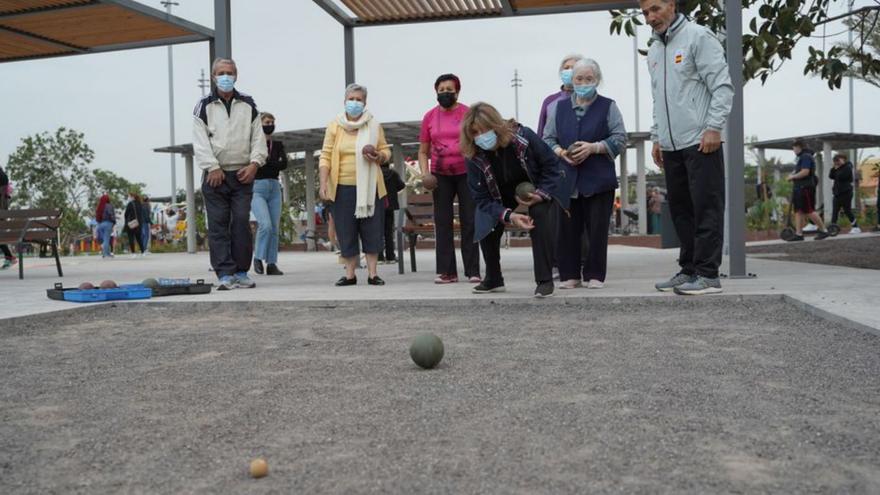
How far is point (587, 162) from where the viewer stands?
650cm

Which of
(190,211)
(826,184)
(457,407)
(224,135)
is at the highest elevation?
(826,184)

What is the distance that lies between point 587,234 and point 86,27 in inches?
270

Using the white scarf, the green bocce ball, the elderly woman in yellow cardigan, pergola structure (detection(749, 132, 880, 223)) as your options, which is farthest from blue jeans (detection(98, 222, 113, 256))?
pergola structure (detection(749, 132, 880, 223))

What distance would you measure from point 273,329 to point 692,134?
2897 mm

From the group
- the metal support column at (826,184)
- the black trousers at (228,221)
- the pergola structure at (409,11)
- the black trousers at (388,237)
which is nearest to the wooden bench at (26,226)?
the pergola structure at (409,11)

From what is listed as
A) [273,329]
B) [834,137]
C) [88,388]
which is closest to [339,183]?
[273,329]

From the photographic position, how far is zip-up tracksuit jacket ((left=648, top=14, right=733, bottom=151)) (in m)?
5.70

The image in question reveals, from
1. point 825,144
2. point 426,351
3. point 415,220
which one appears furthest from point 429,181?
point 825,144

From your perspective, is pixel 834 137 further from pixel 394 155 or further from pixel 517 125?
pixel 517 125

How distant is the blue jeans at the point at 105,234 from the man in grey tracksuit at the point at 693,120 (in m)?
15.5

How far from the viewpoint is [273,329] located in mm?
5227

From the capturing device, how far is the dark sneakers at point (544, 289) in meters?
5.97

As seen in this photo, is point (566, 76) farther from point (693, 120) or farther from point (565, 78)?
point (693, 120)

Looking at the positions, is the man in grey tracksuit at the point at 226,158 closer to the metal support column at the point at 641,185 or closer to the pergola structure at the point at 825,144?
the metal support column at the point at 641,185
